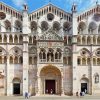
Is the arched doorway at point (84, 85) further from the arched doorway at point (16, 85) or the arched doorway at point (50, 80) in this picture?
the arched doorway at point (16, 85)

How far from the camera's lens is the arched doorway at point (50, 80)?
4672 centimetres

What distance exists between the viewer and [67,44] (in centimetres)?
4712

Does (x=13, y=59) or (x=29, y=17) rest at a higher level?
(x=29, y=17)

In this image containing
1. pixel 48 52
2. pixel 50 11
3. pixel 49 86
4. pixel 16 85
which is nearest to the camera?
pixel 48 52

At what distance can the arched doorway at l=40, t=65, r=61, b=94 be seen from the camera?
153 feet

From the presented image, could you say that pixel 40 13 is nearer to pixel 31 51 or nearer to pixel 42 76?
pixel 31 51

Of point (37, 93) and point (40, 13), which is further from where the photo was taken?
point (40, 13)

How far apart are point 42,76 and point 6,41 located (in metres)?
8.68

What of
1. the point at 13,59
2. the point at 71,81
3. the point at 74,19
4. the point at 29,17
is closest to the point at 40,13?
the point at 29,17

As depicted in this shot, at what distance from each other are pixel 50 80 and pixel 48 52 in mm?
5145

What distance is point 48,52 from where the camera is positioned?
46.0 m

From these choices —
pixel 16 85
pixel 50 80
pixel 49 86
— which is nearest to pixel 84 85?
pixel 50 80

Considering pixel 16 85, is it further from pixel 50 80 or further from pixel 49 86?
pixel 50 80

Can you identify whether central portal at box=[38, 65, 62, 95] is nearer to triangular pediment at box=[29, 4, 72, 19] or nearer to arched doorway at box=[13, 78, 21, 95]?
arched doorway at box=[13, 78, 21, 95]
